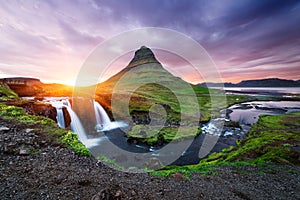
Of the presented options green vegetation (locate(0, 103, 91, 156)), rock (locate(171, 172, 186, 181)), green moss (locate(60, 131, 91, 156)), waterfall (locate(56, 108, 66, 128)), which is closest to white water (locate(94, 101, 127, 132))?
waterfall (locate(56, 108, 66, 128))

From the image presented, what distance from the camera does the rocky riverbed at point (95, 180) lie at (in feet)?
18.5

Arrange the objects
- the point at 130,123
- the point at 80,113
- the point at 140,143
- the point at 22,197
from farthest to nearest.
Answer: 1. the point at 130,123
2. the point at 80,113
3. the point at 140,143
4. the point at 22,197

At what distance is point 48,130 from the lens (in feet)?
37.0

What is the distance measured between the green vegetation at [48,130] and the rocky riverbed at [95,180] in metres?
0.50

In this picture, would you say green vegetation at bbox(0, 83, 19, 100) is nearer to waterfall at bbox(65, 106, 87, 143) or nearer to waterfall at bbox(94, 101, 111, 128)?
waterfall at bbox(65, 106, 87, 143)

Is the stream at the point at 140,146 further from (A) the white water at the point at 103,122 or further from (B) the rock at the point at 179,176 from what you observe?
(B) the rock at the point at 179,176

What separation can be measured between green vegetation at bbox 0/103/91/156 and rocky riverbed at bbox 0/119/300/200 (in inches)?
19.8

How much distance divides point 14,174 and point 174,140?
18.6m

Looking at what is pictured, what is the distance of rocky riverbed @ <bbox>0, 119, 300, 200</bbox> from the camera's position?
18.5 feet

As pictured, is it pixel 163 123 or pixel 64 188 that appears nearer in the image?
pixel 64 188

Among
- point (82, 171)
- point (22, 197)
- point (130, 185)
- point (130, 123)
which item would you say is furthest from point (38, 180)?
point (130, 123)

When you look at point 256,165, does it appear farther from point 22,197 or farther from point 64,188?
point 22,197

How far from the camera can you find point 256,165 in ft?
34.5

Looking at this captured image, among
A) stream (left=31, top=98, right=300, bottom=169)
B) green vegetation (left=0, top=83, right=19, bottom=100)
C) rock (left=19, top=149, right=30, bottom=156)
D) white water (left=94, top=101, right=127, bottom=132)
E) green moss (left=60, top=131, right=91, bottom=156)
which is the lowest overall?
stream (left=31, top=98, right=300, bottom=169)
